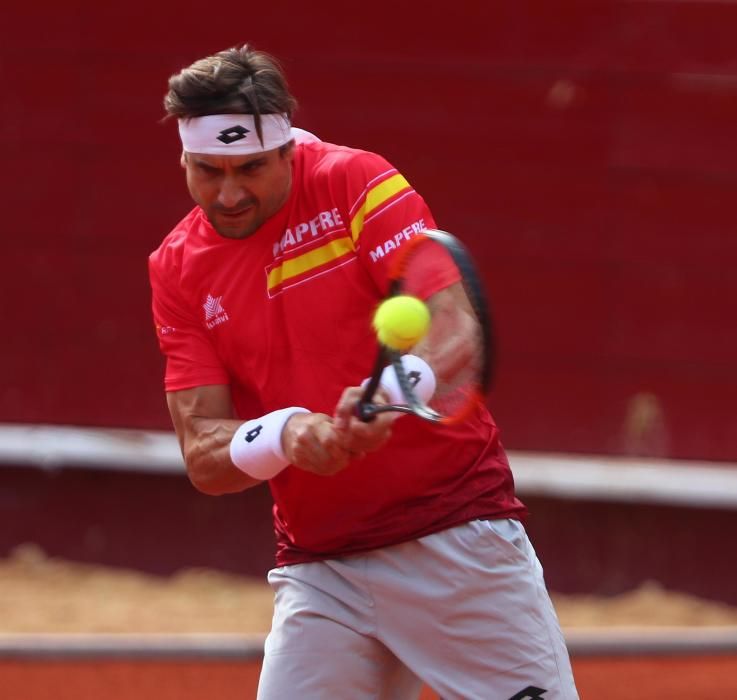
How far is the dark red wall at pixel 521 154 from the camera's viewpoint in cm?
575

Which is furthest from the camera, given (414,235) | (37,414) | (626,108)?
(37,414)

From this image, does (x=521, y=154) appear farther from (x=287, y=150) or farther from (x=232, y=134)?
(x=232, y=134)

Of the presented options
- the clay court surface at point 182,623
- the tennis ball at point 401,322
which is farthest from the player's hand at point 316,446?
the clay court surface at point 182,623

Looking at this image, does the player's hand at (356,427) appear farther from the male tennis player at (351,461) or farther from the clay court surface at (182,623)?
the clay court surface at (182,623)

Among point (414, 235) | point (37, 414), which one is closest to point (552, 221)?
point (37, 414)

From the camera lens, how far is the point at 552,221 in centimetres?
586

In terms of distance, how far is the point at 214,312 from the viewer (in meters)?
3.29

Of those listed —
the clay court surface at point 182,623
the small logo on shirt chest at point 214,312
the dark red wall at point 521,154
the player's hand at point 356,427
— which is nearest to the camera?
the player's hand at point 356,427

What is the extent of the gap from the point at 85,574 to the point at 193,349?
10.1 feet

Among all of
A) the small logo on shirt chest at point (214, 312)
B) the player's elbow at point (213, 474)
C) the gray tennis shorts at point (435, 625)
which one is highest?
the small logo on shirt chest at point (214, 312)

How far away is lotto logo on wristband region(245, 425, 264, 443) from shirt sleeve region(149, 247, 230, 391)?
0.73 ft

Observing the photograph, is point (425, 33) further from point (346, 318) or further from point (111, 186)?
point (346, 318)

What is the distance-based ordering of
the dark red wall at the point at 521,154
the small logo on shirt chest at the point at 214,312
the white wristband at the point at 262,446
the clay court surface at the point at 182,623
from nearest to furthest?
1. the white wristband at the point at 262,446
2. the small logo on shirt chest at the point at 214,312
3. the clay court surface at the point at 182,623
4. the dark red wall at the point at 521,154

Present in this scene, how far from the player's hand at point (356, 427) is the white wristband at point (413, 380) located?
0.15 feet
